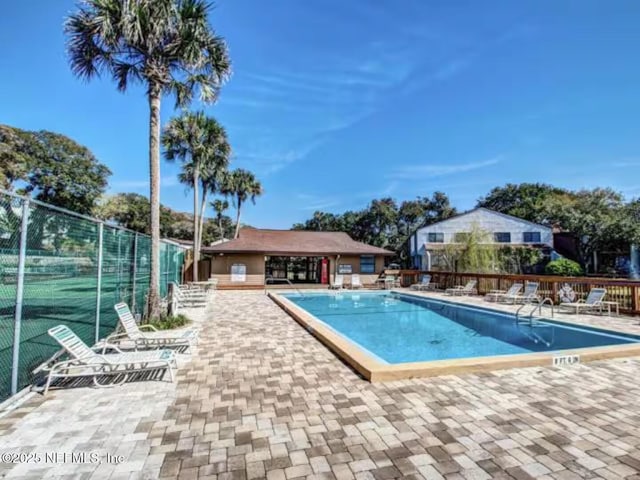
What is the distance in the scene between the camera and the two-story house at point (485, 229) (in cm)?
3109

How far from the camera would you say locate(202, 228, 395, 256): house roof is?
70.0ft

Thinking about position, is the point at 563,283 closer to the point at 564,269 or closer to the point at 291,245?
the point at 291,245

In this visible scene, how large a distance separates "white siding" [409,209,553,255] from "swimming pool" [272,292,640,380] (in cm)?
1993

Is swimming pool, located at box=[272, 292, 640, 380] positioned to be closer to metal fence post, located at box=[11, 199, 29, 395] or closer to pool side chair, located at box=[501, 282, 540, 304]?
pool side chair, located at box=[501, 282, 540, 304]

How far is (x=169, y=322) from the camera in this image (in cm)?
838

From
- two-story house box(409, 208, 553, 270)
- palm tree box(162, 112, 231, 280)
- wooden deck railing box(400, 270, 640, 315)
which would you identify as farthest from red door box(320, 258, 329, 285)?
two-story house box(409, 208, 553, 270)

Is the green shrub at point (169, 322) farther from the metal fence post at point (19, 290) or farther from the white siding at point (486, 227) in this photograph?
the white siding at point (486, 227)

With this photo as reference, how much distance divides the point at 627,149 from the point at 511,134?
1629cm

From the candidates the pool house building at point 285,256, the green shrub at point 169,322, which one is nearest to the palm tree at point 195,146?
the pool house building at point 285,256

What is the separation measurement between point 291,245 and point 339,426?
1991 centimetres

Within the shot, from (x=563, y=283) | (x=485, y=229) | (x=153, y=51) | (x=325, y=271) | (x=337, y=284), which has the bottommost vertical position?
(x=337, y=284)

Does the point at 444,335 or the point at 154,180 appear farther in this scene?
the point at 444,335

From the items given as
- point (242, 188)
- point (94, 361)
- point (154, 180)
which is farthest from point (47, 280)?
point (242, 188)

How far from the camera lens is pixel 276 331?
7898 mm
